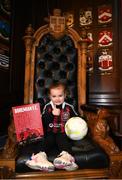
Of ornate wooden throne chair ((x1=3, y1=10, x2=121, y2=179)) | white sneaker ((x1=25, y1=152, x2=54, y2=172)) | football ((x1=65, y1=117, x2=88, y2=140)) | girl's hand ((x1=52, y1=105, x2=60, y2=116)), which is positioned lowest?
white sneaker ((x1=25, y1=152, x2=54, y2=172))

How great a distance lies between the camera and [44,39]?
2.33 metres

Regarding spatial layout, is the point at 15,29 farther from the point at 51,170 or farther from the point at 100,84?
the point at 51,170

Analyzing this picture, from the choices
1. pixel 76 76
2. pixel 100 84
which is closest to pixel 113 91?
pixel 100 84

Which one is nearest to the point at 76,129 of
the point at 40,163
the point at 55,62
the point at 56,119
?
the point at 56,119

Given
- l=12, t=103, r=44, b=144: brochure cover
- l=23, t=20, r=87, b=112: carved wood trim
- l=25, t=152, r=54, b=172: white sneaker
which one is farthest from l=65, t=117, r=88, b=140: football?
l=23, t=20, r=87, b=112: carved wood trim

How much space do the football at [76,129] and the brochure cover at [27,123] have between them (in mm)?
191

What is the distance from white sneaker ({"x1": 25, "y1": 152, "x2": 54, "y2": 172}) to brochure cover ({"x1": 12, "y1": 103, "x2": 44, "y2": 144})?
284 mm

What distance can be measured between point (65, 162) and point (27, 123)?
0.48 m

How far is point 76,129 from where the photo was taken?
66.3 inches

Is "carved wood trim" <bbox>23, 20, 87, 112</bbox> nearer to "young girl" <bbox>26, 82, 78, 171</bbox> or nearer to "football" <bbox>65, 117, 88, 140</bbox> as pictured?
"young girl" <bbox>26, 82, 78, 171</bbox>

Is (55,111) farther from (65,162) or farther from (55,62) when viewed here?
(65,162)

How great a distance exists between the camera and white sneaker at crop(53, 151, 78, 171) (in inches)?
53.3

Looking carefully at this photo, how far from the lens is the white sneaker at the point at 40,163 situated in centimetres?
134

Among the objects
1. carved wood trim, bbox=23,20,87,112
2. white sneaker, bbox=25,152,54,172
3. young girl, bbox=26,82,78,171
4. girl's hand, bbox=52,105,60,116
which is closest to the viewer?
white sneaker, bbox=25,152,54,172
